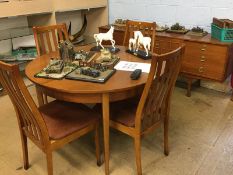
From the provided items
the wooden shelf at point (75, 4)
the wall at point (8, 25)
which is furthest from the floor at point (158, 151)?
the wooden shelf at point (75, 4)

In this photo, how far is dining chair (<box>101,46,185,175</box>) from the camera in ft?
4.90

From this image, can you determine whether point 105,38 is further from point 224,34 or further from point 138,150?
point 224,34

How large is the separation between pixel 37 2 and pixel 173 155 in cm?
241

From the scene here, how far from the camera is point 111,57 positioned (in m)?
2.09

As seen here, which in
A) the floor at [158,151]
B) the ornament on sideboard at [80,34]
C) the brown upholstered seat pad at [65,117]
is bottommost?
the floor at [158,151]

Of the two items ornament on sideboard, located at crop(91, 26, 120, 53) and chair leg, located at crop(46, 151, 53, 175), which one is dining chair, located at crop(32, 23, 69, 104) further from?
chair leg, located at crop(46, 151, 53, 175)

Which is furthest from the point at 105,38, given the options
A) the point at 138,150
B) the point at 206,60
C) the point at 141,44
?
the point at 206,60

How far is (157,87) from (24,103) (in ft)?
2.70

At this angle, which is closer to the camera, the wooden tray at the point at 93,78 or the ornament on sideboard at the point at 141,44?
the wooden tray at the point at 93,78

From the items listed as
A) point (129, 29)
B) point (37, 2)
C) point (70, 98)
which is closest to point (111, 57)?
point (70, 98)

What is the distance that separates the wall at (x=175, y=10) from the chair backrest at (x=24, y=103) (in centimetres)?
247

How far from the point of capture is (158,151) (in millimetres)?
2127

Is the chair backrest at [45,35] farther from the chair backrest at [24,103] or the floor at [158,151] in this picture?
the chair backrest at [24,103]

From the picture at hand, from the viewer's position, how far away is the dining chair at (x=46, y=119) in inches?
54.4
